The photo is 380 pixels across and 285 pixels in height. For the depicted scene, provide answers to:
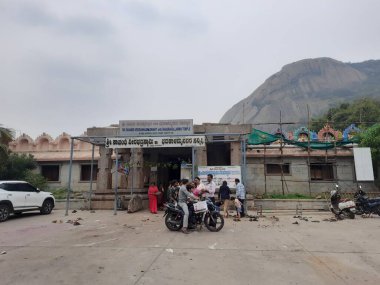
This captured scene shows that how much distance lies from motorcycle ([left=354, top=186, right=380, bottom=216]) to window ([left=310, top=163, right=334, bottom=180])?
6.29 m

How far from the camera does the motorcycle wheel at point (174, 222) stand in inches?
388

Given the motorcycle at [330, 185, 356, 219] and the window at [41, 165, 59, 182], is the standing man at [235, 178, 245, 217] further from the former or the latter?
the window at [41, 165, 59, 182]

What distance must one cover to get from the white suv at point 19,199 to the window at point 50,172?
8857 mm

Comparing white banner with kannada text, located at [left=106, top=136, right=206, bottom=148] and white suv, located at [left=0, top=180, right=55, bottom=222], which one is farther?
white banner with kannada text, located at [left=106, top=136, right=206, bottom=148]

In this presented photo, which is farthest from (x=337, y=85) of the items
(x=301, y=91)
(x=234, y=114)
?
(x=234, y=114)

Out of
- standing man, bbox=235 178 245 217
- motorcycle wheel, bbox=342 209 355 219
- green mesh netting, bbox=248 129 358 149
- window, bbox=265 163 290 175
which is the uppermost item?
green mesh netting, bbox=248 129 358 149

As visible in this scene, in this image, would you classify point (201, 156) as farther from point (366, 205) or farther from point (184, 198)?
point (366, 205)

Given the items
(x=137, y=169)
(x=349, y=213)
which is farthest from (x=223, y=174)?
(x=349, y=213)

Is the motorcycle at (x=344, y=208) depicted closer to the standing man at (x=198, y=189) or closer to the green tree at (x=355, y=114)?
the standing man at (x=198, y=189)

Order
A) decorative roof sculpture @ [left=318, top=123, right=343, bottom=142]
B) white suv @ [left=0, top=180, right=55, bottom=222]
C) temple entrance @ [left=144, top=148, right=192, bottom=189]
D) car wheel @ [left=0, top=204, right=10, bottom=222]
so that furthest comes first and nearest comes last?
decorative roof sculpture @ [left=318, top=123, right=343, bottom=142]
temple entrance @ [left=144, top=148, right=192, bottom=189]
white suv @ [left=0, top=180, right=55, bottom=222]
car wheel @ [left=0, top=204, right=10, bottom=222]

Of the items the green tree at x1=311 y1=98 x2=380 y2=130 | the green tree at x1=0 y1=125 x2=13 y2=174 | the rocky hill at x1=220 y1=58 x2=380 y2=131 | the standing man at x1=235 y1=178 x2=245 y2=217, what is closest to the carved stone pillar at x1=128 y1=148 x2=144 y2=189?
the standing man at x1=235 y1=178 x2=245 y2=217

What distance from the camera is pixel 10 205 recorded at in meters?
13.0

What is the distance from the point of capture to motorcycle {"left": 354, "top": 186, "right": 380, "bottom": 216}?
44.5 ft

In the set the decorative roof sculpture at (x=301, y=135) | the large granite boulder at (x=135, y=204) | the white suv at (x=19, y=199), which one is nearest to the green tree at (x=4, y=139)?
the white suv at (x=19, y=199)
